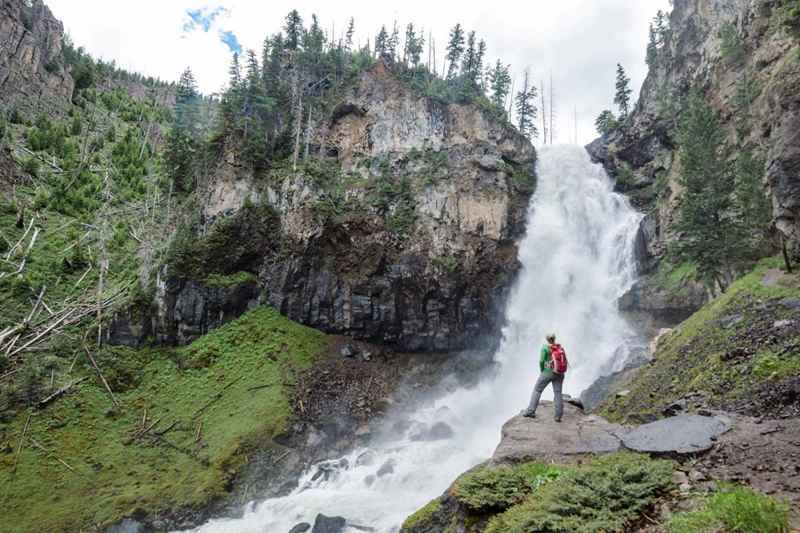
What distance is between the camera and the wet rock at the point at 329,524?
15.4 meters

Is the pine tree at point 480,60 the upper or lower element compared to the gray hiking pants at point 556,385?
upper

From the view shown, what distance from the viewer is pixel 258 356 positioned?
28.8m

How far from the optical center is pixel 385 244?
3375 centimetres

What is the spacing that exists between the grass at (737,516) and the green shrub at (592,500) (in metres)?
0.61

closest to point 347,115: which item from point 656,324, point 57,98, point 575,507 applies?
point 656,324

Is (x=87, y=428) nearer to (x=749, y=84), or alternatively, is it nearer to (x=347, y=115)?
(x=347, y=115)

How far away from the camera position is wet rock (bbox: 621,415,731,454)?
6.33m

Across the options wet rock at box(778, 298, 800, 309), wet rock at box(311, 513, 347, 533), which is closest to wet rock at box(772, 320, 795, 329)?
wet rock at box(778, 298, 800, 309)

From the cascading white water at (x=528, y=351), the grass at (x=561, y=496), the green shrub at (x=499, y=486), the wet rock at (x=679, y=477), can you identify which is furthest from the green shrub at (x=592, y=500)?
the cascading white water at (x=528, y=351)

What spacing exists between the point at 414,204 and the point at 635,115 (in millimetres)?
25857

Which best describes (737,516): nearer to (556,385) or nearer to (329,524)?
(556,385)

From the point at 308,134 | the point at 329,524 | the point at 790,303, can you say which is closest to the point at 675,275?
the point at 790,303

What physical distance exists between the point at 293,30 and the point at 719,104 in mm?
43008

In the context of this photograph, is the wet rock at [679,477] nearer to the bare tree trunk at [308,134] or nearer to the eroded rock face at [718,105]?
the eroded rock face at [718,105]
